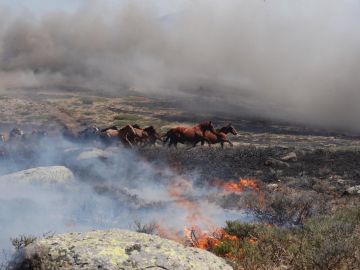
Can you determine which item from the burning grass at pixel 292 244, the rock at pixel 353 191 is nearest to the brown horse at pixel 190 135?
the rock at pixel 353 191

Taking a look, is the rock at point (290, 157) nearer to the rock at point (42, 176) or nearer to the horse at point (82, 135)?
the horse at point (82, 135)

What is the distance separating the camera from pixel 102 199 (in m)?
16.1

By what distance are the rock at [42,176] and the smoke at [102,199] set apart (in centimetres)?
6

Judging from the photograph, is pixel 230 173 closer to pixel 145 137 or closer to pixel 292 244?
pixel 145 137

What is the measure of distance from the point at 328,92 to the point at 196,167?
109ft

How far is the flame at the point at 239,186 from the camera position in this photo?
61.7ft

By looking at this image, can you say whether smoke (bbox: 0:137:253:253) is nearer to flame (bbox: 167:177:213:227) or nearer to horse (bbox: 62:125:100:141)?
flame (bbox: 167:177:213:227)

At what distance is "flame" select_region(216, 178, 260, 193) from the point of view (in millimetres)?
18812

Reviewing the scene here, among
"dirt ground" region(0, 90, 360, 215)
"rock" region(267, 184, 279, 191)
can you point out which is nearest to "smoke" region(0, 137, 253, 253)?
"dirt ground" region(0, 90, 360, 215)

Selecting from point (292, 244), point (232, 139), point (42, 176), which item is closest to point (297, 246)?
point (292, 244)

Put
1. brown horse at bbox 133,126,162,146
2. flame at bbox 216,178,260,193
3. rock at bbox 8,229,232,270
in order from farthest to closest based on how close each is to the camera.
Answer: brown horse at bbox 133,126,162,146 → flame at bbox 216,178,260,193 → rock at bbox 8,229,232,270

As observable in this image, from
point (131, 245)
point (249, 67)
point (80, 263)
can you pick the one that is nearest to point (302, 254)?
point (131, 245)

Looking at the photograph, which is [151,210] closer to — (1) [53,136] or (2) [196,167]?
(2) [196,167]

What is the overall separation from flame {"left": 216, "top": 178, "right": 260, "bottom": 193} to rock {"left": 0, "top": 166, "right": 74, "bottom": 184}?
574 centimetres
